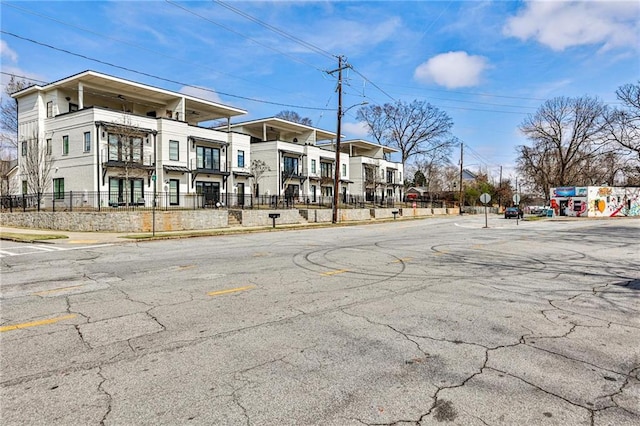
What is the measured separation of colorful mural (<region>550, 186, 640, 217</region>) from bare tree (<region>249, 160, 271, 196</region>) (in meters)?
42.4

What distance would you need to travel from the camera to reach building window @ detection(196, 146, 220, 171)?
39.3 metres

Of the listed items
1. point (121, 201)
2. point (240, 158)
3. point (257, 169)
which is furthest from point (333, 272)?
point (257, 169)

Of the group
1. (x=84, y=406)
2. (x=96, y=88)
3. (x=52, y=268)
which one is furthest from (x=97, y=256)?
(x=96, y=88)

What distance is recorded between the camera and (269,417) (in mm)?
3143

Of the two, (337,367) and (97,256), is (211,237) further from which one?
(337,367)

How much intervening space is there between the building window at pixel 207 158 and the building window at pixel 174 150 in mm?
2460

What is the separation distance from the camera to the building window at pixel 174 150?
36250 millimetres

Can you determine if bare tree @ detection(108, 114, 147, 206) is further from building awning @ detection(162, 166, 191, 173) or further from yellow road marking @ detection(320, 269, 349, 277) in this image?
yellow road marking @ detection(320, 269, 349, 277)

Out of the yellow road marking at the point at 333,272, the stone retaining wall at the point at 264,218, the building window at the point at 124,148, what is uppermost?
the building window at the point at 124,148

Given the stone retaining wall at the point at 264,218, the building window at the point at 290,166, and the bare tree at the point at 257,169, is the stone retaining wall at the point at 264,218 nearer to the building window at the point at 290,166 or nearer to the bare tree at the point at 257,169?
the bare tree at the point at 257,169

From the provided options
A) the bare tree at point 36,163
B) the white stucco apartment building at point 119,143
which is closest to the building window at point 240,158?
the white stucco apartment building at point 119,143

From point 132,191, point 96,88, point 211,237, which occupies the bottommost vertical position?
point 211,237

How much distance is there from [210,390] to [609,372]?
3.94 m

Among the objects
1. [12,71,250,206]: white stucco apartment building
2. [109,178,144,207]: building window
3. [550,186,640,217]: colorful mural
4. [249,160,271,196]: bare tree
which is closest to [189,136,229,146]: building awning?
[12,71,250,206]: white stucco apartment building
